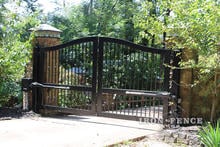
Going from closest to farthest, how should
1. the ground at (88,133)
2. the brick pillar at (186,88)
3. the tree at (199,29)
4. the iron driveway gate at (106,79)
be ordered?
1. the tree at (199,29)
2. the ground at (88,133)
3. the brick pillar at (186,88)
4. the iron driveway gate at (106,79)

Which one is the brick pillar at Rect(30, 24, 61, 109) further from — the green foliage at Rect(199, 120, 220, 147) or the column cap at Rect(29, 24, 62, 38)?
the green foliage at Rect(199, 120, 220, 147)

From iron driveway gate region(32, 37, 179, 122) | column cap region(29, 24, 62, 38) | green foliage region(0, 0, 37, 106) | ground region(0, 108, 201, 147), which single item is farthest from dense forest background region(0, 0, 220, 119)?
ground region(0, 108, 201, 147)

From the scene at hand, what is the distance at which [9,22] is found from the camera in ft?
22.9

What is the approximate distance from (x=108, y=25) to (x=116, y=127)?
9132 mm

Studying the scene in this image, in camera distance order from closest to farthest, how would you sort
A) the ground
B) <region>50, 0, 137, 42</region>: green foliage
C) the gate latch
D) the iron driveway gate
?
1. the ground
2. the iron driveway gate
3. the gate latch
4. <region>50, 0, 137, 42</region>: green foliage

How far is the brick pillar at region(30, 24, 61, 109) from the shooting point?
7046 millimetres

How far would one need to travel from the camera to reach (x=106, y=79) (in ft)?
21.1

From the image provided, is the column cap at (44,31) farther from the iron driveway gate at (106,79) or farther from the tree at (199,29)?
the tree at (199,29)

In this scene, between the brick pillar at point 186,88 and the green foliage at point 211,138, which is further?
the brick pillar at point 186,88

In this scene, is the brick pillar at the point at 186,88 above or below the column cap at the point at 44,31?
below

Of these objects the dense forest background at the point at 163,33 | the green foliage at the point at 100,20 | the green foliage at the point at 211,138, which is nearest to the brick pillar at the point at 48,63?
the dense forest background at the point at 163,33

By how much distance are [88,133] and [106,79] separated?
158 centimetres

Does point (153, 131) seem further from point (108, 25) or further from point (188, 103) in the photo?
point (108, 25)

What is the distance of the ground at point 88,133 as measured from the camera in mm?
4598
